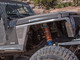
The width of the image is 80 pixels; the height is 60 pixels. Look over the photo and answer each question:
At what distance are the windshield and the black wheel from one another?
1.67 m

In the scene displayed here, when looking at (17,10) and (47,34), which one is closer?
(47,34)

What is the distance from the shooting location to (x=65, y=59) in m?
3.10

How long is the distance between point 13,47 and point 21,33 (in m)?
0.38

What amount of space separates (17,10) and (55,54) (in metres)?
2.23

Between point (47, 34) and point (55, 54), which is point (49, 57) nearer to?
point (55, 54)

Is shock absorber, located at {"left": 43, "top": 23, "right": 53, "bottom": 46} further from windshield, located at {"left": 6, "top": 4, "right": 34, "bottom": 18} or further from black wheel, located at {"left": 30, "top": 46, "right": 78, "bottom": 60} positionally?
windshield, located at {"left": 6, "top": 4, "right": 34, "bottom": 18}

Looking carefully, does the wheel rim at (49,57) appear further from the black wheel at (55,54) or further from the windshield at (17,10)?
the windshield at (17,10)

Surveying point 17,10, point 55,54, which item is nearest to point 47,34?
point 55,54

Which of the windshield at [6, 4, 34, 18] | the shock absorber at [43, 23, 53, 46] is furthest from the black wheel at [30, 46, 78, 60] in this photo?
the windshield at [6, 4, 34, 18]

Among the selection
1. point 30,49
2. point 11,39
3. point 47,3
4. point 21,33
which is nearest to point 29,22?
point 21,33

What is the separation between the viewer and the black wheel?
3109 millimetres

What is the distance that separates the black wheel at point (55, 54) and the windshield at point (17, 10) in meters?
1.67

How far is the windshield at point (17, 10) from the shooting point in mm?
4532

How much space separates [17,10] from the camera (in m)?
4.90
